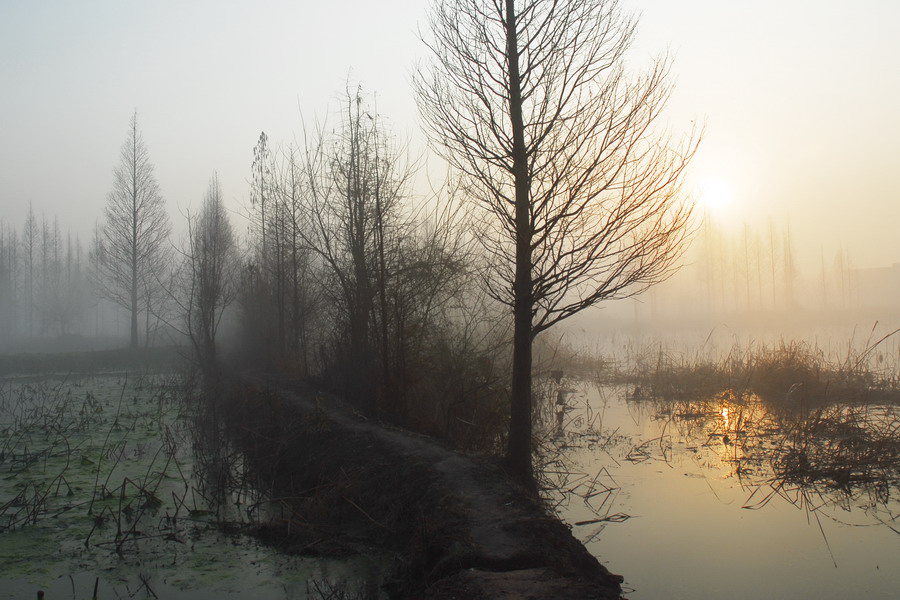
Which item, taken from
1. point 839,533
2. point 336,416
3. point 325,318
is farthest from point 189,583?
point 325,318

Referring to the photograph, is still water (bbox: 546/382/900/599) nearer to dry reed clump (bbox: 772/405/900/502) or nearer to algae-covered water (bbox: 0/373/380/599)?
dry reed clump (bbox: 772/405/900/502)

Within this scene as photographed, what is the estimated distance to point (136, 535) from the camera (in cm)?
657

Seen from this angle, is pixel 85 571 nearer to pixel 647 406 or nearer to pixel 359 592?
pixel 359 592

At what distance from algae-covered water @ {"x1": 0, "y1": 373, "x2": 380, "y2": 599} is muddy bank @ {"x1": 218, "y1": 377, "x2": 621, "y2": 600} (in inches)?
15.4

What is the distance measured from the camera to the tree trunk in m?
7.16

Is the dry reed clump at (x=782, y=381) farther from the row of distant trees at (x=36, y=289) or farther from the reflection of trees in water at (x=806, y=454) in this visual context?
the row of distant trees at (x=36, y=289)

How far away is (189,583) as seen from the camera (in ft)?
18.6

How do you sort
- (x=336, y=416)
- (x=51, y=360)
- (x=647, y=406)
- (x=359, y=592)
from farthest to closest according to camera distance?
1. (x=51, y=360)
2. (x=647, y=406)
3. (x=336, y=416)
4. (x=359, y=592)

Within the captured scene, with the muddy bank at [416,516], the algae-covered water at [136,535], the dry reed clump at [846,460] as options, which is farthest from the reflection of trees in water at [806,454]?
the algae-covered water at [136,535]

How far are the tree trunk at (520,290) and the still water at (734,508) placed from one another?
3.08ft

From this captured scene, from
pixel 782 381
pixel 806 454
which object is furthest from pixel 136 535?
pixel 782 381

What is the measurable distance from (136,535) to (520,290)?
4447 millimetres

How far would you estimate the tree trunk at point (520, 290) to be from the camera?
7.16 m

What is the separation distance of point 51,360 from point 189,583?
27.6 meters
